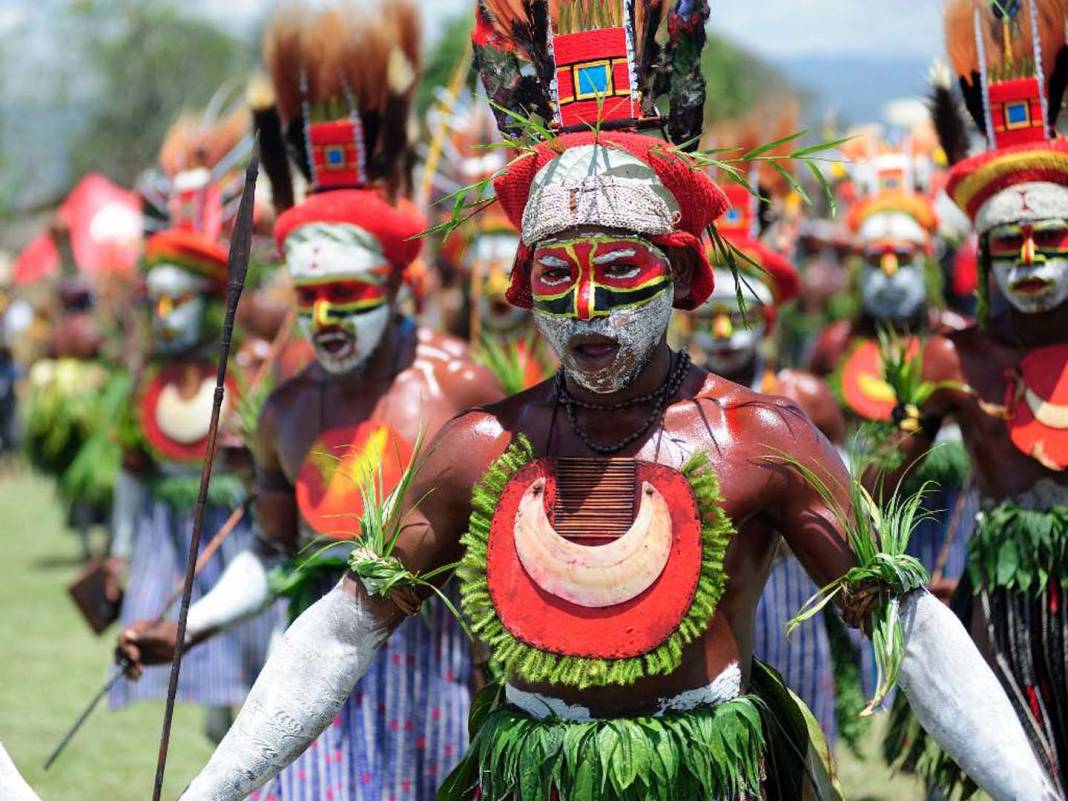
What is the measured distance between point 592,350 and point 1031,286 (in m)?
1.85

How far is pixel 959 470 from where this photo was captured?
6.89 meters

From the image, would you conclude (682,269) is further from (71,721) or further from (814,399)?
(71,721)

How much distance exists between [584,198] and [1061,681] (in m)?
2.22

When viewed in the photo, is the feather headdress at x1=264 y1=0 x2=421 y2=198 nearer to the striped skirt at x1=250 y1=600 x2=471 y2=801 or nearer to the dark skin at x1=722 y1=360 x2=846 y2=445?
the striped skirt at x1=250 y1=600 x2=471 y2=801

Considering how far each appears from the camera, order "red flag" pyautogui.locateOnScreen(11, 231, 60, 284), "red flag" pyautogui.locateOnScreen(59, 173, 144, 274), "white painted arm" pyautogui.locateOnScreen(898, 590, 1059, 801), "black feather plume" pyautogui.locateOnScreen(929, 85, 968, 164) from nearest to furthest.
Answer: "white painted arm" pyautogui.locateOnScreen(898, 590, 1059, 801), "black feather plume" pyautogui.locateOnScreen(929, 85, 968, 164), "red flag" pyautogui.locateOnScreen(59, 173, 144, 274), "red flag" pyautogui.locateOnScreen(11, 231, 60, 284)

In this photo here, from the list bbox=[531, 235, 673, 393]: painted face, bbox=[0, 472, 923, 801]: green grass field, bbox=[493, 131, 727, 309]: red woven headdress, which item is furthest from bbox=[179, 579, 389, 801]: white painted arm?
bbox=[0, 472, 923, 801]: green grass field

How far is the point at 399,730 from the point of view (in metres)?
4.45

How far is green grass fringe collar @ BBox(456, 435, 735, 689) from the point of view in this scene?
116 inches

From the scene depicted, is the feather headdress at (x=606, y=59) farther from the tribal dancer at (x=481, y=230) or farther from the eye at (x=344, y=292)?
the tribal dancer at (x=481, y=230)

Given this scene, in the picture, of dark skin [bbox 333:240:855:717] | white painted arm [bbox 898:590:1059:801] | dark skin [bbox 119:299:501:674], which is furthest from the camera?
dark skin [bbox 119:299:501:674]

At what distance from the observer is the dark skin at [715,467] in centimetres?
302

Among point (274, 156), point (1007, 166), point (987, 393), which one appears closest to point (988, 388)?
point (987, 393)

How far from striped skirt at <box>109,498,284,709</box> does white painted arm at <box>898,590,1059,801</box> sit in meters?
3.45

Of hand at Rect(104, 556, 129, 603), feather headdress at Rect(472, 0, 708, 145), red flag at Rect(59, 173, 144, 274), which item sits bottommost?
hand at Rect(104, 556, 129, 603)
